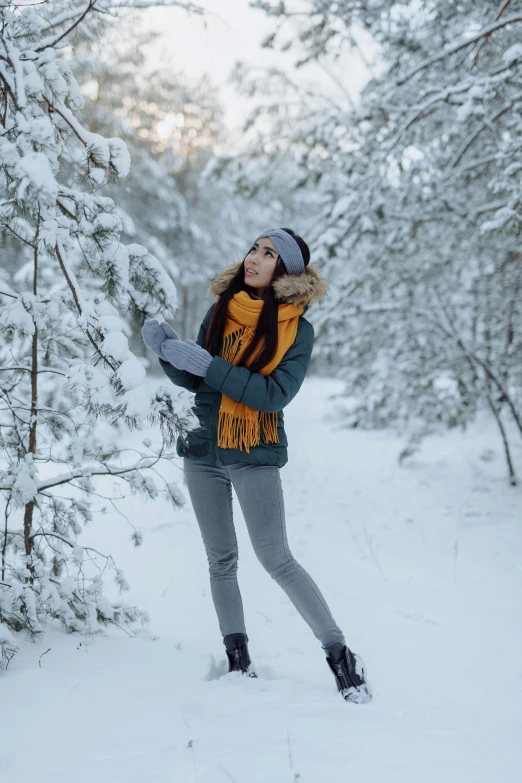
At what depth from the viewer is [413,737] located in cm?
196

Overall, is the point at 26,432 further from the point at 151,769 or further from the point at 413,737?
the point at 413,737

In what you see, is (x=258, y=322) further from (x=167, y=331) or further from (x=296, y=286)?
(x=167, y=331)

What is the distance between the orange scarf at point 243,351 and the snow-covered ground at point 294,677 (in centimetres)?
102

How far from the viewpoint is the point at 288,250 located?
2346 mm

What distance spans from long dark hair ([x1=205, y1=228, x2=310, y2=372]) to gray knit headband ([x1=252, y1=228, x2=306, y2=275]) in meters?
0.03

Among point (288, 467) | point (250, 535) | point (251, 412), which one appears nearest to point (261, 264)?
point (251, 412)

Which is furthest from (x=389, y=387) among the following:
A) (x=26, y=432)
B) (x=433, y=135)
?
(x=26, y=432)

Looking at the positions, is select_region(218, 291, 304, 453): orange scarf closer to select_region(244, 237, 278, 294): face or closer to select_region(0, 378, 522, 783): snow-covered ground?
select_region(244, 237, 278, 294): face

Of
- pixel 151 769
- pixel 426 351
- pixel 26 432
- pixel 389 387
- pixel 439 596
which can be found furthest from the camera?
pixel 389 387

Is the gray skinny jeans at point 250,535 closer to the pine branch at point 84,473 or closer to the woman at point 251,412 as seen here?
the woman at point 251,412

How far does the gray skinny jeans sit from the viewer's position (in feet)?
7.40

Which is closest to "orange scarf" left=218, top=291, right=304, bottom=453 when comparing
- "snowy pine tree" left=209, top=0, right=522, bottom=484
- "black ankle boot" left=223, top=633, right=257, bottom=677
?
"black ankle boot" left=223, top=633, right=257, bottom=677

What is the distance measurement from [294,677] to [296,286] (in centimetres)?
173

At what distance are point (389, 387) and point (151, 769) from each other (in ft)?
24.0
